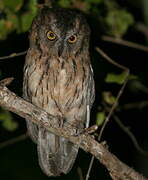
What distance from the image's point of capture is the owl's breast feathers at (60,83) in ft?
14.8

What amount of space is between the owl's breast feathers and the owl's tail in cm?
32

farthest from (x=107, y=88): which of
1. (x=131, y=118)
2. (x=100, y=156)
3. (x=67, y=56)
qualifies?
(x=100, y=156)

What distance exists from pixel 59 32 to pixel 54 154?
115 cm

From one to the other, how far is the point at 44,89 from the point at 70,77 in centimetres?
23

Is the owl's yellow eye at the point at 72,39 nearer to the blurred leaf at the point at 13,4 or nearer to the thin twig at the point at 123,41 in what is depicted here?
the blurred leaf at the point at 13,4

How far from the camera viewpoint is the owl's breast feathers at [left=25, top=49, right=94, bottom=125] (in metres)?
4.50

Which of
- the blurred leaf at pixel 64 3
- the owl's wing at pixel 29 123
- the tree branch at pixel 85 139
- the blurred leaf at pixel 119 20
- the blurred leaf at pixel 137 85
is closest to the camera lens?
the tree branch at pixel 85 139

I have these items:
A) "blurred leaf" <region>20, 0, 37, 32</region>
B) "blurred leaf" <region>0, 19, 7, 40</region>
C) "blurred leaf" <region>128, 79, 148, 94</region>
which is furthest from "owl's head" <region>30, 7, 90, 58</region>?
"blurred leaf" <region>128, 79, 148, 94</region>

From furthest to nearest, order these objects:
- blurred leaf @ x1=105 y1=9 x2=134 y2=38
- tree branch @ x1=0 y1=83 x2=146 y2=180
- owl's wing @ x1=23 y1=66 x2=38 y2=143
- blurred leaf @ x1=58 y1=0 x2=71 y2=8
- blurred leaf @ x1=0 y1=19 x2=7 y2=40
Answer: blurred leaf @ x1=105 y1=9 x2=134 y2=38 → blurred leaf @ x1=58 y1=0 x2=71 y2=8 → blurred leaf @ x1=0 y1=19 x2=7 y2=40 → owl's wing @ x1=23 y1=66 x2=38 y2=143 → tree branch @ x1=0 y1=83 x2=146 y2=180

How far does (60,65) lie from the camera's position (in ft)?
14.8

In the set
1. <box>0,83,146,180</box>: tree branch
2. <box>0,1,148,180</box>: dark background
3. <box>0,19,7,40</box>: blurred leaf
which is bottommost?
<box>0,1,148,180</box>: dark background

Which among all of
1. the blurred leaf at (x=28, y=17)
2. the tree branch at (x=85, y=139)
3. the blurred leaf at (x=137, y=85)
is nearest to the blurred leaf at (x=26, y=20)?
the blurred leaf at (x=28, y=17)

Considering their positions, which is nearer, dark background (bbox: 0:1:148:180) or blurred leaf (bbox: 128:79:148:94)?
blurred leaf (bbox: 128:79:148:94)

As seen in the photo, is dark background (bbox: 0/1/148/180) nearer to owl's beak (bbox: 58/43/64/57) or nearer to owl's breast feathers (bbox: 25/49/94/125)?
owl's breast feathers (bbox: 25/49/94/125)
